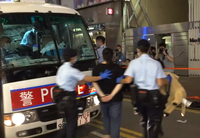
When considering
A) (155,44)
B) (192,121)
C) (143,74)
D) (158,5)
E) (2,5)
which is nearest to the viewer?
(143,74)

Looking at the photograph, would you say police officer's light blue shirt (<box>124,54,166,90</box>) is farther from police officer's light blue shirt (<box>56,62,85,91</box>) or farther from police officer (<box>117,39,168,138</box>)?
police officer's light blue shirt (<box>56,62,85,91</box>)

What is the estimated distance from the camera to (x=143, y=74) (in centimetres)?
350

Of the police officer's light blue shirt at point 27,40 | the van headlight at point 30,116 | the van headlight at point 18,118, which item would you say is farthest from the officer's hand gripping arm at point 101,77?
the police officer's light blue shirt at point 27,40

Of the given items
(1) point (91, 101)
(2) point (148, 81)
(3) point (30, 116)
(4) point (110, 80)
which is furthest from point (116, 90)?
(3) point (30, 116)

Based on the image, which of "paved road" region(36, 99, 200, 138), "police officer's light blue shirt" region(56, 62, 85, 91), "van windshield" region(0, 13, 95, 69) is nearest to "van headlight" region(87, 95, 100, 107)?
"paved road" region(36, 99, 200, 138)

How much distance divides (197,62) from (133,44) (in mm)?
3981

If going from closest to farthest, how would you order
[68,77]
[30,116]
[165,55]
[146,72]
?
[146,72], [68,77], [30,116], [165,55]

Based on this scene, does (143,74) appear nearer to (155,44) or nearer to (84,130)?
(84,130)

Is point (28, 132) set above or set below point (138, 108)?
below

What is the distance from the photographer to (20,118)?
3742mm

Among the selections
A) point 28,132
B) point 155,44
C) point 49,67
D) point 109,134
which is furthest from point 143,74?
point 155,44

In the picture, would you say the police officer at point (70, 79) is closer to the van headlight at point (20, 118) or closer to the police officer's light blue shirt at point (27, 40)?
the van headlight at point (20, 118)

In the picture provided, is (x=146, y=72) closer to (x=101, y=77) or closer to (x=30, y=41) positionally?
(x=101, y=77)

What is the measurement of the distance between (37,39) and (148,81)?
2216 millimetres
